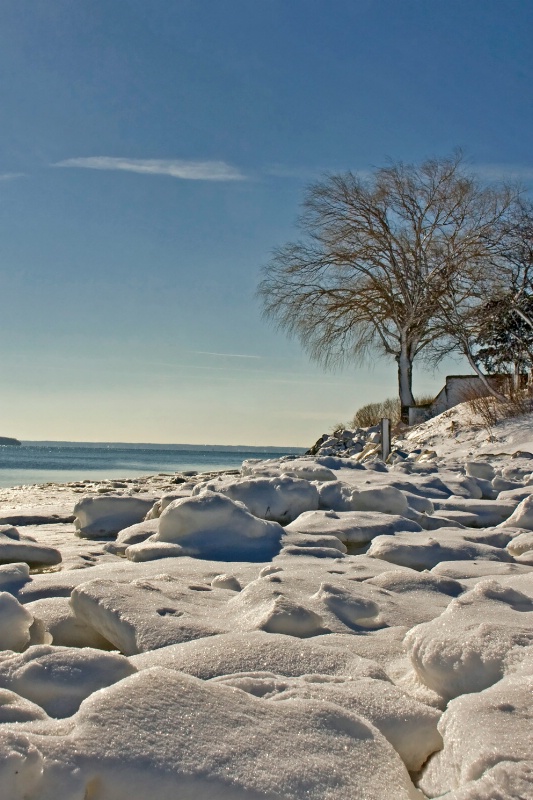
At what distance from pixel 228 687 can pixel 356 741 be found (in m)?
0.25

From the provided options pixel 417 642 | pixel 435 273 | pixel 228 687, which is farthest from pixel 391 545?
pixel 435 273

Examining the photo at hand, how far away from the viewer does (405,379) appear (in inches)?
642

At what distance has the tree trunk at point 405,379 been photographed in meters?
16.1

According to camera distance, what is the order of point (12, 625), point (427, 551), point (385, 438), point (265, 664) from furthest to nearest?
1. point (385, 438)
2. point (427, 551)
3. point (12, 625)
4. point (265, 664)

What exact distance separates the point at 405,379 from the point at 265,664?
15.2 metres

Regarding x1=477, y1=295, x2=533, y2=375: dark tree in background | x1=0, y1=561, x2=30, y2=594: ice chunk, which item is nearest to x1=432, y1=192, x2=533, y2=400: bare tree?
x1=477, y1=295, x2=533, y2=375: dark tree in background

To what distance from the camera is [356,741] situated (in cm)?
113

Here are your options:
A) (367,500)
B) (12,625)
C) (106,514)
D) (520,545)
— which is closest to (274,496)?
(367,500)

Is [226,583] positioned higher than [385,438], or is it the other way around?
[385,438]

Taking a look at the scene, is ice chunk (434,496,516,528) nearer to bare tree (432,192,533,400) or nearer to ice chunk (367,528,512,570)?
ice chunk (367,528,512,570)

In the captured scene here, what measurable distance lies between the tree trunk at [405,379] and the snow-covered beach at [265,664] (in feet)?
42.1

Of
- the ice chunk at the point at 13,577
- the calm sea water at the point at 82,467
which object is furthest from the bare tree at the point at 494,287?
the ice chunk at the point at 13,577

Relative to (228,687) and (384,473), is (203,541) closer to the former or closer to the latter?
(228,687)

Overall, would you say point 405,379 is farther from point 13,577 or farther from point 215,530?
point 13,577
